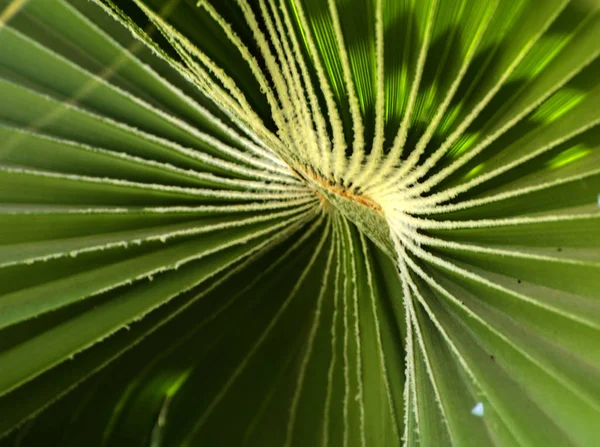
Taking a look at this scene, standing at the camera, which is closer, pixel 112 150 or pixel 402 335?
pixel 112 150

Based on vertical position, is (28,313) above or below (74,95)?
below

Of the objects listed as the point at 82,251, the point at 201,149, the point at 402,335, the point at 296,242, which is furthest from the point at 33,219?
the point at 402,335

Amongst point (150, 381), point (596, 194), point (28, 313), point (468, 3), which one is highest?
point (468, 3)

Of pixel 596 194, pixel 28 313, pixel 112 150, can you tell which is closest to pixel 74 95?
pixel 112 150

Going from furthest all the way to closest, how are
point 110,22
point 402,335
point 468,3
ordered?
point 402,335
point 110,22
point 468,3

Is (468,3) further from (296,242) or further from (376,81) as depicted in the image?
(296,242)

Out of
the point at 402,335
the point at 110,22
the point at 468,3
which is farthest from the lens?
the point at 402,335
